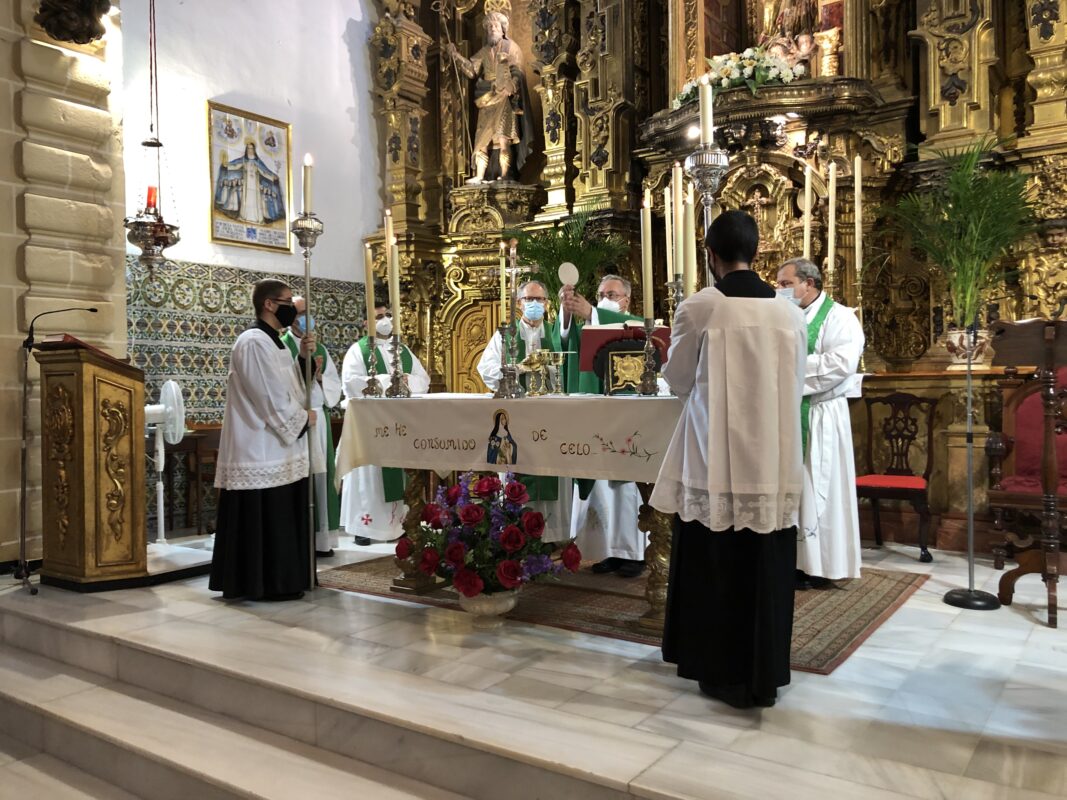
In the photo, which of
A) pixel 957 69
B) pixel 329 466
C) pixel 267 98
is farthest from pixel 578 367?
pixel 267 98

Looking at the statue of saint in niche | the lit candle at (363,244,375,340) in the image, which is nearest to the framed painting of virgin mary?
the statue of saint in niche

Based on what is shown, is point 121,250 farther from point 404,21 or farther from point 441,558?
point 404,21

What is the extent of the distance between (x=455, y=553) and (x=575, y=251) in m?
4.88

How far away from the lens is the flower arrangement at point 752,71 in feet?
24.5

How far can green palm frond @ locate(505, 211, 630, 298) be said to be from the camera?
28.0 feet

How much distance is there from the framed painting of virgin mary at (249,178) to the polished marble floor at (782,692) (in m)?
4.95

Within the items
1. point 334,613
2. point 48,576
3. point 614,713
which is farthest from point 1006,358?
point 48,576

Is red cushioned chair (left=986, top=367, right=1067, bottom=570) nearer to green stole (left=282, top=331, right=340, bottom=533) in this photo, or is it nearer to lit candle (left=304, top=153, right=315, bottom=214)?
lit candle (left=304, top=153, right=315, bottom=214)

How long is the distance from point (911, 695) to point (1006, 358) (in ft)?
6.37

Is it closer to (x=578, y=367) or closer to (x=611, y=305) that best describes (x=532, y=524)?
(x=578, y=367)

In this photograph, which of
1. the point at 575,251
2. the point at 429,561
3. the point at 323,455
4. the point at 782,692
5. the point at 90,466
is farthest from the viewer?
the point at 575,251

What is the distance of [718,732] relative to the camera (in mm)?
2930

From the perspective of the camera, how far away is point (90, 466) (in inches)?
197

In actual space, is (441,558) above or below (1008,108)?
below
